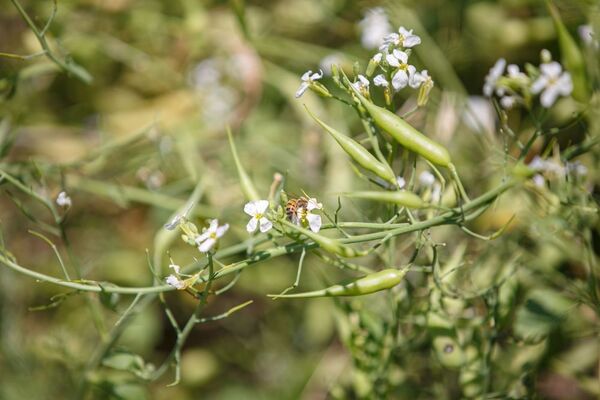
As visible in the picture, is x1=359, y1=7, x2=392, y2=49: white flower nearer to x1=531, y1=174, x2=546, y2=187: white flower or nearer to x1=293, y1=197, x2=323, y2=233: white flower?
x1=531, y1=174, x2=546, y2=187: white flower

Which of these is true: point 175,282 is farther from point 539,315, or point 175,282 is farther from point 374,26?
point 374,26

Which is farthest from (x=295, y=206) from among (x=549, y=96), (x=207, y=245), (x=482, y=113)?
(x=482, y=113)

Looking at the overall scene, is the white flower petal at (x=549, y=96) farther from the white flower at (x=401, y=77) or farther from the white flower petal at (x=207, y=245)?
the white flower petal at (x=207, y=245)

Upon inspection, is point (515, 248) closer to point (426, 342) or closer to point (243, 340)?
point (426, 342)

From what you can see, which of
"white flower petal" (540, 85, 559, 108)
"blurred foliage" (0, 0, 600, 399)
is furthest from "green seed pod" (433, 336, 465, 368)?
"white flower petal" (540, 85, 559, 108)

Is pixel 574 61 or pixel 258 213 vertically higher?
pixel 574 61

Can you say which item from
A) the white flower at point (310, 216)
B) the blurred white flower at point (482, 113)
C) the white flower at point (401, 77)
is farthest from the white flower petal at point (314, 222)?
the blurred white flower at point (482, 113)
